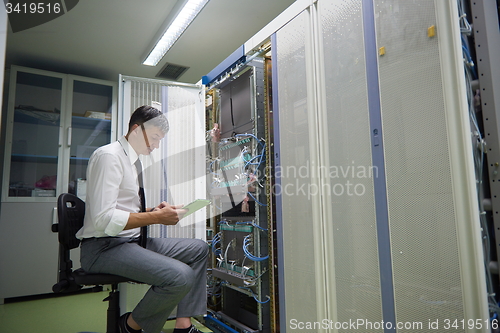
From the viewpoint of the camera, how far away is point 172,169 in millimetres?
2445

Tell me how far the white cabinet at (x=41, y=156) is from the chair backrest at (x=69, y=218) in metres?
2.06

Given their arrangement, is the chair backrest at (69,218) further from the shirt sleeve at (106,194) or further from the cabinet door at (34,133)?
the cabinet door at (34,133)

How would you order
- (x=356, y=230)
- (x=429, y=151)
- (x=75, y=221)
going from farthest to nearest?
Result: (x=75, y=221), (x=356, y=230), (x=429, y=151)

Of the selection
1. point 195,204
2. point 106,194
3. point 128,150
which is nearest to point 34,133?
point 128,150

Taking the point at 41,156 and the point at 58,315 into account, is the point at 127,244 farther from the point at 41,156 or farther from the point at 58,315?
the point at 41,156

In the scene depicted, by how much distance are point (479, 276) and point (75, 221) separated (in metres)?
1.68

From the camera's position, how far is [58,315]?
110 inches

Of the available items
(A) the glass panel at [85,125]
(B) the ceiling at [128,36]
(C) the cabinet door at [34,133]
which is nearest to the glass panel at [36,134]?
(C) the cabinet door at [34,133]

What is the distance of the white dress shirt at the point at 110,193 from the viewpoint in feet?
4.81

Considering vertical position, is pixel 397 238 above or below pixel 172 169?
below

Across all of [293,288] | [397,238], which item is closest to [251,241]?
[293,288]

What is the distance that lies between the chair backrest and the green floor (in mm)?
1016

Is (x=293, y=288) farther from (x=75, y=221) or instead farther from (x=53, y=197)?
(x=53, y=197)

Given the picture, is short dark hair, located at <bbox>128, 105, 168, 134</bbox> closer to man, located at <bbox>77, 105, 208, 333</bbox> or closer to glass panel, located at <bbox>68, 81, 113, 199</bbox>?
man, located at <bbox>77, 105, 208, 333</bbox>
